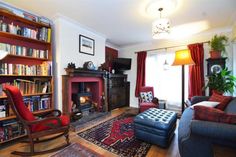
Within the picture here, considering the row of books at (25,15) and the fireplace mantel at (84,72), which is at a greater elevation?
the row of books at (25,15)

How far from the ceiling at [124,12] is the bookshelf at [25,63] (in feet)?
1.00

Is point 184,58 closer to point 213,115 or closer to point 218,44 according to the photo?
point 218,44

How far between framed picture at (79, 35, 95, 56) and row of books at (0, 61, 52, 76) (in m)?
0.94

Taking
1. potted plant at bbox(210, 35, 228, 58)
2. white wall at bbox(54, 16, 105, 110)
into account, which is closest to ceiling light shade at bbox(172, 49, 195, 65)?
potted plant at bbox(210, 35, 228, 58)

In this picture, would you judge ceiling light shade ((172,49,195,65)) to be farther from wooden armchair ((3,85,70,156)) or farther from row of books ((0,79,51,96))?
row of books ((0,79,51,96))

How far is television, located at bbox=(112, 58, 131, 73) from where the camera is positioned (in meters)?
4.89

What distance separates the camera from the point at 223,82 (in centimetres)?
299

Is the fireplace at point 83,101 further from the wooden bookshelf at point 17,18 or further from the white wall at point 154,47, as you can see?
the white wall at point 154,47

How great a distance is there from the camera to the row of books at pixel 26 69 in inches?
85.5

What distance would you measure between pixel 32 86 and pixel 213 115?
294 cm

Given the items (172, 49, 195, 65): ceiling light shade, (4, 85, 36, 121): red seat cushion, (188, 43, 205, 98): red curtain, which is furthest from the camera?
(188, 43, 205, 98): red curtain

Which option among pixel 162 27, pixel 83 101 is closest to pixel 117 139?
pixel 83 101

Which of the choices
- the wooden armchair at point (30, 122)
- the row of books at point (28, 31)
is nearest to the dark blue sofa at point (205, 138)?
the wooden armchair at point (30, 122)

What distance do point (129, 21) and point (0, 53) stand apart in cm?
252
